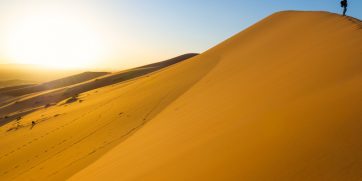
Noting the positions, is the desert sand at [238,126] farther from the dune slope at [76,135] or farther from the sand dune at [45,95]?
the sand dune at [45,95]

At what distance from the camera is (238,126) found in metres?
5.07

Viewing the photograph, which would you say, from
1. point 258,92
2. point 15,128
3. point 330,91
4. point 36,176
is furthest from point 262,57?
point 15,128

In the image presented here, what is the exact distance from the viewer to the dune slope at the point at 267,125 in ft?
10.9

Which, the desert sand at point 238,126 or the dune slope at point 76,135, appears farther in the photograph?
the dune slope at point 76,135

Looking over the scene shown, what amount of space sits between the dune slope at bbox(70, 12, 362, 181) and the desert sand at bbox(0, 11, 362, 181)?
0.02 metres

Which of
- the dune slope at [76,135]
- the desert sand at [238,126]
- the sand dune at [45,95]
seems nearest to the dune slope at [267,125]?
the desert sand at [238,126]

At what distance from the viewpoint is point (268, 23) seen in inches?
636

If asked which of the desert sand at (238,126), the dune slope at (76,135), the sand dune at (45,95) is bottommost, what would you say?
the sand dune at (45,95)

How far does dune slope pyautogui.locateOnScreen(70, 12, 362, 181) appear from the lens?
3.32 metres

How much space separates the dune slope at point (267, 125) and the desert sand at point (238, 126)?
0.02 metres

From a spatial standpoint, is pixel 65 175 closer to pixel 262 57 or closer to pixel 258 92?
pixel 258 92

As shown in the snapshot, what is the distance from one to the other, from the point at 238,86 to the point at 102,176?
12.6 ft

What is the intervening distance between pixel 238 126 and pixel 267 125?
62 cm

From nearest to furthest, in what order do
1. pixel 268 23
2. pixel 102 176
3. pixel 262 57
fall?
pixel 102 176 → pixel 262 57 → pixel 268 23
